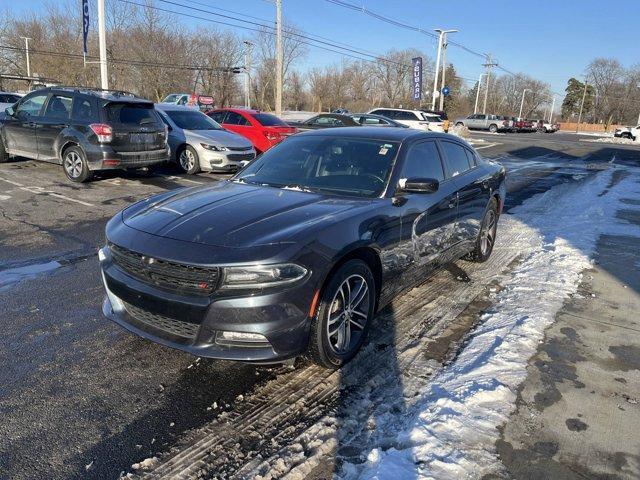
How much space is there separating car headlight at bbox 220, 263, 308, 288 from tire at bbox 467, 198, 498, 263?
11.3ft

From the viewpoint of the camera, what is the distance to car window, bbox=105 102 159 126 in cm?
987

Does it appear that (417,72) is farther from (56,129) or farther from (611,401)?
(611,401)

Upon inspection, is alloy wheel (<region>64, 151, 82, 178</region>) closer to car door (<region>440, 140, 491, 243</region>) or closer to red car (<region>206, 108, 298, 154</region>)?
red car (<region>206, 108, 298, 154</region>)

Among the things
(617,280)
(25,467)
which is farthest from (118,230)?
(617,280)

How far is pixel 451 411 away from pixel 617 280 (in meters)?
3.62

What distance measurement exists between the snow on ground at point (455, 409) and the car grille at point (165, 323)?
88 cm

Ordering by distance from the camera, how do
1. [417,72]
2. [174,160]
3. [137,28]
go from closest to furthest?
[174,160] < [417,72] < [137,28]

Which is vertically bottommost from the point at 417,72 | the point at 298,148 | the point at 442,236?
the point at 442,236

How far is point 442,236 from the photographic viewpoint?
15.2 feet

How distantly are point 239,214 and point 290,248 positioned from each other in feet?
1.98

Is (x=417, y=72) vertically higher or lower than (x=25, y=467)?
higher

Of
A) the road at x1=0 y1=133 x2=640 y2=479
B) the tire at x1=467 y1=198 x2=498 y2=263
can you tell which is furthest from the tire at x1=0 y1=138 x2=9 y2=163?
the tire at x1=467 y1=198 x2=498 y2=263

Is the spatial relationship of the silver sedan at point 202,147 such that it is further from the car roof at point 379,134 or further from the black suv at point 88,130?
the car roof at point 379,134

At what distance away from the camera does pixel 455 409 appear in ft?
9.70
